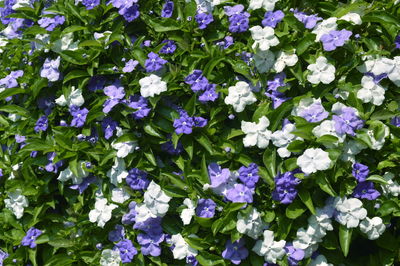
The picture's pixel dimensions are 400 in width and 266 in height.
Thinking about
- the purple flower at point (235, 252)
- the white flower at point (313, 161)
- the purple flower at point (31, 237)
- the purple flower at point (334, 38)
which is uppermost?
the purple flower at point (334, 38)

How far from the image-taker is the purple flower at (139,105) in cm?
287

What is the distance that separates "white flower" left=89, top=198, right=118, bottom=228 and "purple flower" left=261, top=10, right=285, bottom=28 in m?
1.21

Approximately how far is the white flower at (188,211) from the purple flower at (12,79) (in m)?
1.29

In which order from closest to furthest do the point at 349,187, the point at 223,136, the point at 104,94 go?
the point at 349,187, the point at 223,136, the point at 104,94

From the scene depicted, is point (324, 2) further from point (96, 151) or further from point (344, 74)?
point (96, 151)

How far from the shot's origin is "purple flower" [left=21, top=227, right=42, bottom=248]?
3.21m

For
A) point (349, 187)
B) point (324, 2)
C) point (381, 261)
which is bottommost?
point (381, 261)

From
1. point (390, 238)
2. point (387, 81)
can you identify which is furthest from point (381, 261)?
point (387, 81)

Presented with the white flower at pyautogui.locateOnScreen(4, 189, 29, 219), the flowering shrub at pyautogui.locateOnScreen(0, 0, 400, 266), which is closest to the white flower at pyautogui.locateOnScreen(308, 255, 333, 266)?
the flowering shrub at pyautogui.locateOnScreen(0, 0, 400, 266)

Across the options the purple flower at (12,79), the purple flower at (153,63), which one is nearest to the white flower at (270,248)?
the purple flower at (153,63)

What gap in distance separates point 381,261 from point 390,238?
12cm

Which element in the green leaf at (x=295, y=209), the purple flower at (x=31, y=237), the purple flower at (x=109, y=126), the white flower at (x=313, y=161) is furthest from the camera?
the purple flower at (x=31, y=237)

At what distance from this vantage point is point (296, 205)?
8.87 feet

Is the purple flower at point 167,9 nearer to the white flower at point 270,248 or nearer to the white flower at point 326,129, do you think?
the white flower at point 326,129
